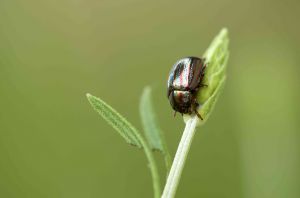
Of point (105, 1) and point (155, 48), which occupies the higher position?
point (105, 1)

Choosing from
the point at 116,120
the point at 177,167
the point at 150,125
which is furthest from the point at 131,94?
the point at 177,167

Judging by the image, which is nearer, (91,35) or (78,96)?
(78,96)

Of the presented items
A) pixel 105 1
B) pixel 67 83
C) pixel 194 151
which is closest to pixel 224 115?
pixel 194 151

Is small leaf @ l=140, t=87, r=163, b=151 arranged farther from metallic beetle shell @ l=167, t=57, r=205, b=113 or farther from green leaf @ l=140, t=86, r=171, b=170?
metallic beetle shell @ l=167, t=57, r=205, b=113

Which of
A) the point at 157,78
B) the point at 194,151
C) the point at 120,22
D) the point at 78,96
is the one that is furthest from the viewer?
the point at 120,22

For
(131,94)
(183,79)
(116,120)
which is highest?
(131,94)

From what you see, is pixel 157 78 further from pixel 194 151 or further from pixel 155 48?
pixel 194 151

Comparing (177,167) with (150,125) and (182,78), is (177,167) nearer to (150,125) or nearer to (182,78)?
(150,125)
